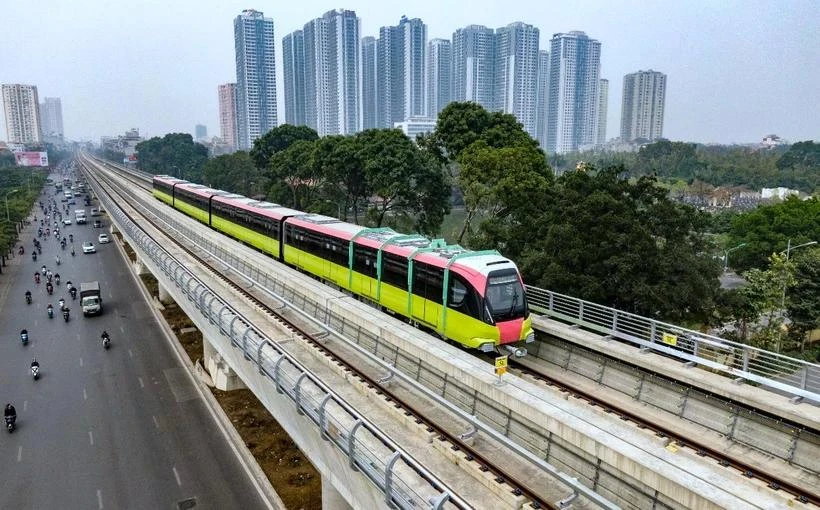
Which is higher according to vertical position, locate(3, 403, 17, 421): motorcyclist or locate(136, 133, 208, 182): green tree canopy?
locate(136, 133, 208, 182): green tree canopy

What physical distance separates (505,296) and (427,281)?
2630 millimetres

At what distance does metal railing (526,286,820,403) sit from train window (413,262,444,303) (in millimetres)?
3954

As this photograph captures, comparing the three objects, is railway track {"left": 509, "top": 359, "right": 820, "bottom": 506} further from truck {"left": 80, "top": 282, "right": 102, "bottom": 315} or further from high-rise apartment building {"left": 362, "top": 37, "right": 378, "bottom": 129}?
high-rise apartment building {"left": 362, "top": 37, "right": 378, "bottom": 129}

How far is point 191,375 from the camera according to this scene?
2541 centimetres

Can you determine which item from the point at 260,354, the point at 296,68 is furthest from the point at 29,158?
the point at 260,354

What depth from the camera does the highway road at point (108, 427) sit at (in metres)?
16.7

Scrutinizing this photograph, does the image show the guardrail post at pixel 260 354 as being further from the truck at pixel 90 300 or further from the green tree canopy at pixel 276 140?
the green tree canopy at pixel 276 140

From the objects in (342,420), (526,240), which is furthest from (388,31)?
(342,420)

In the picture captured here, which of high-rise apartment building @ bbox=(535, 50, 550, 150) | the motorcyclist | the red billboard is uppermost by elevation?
high-rise apartment building @ bbox=(535, 50, 550, 150)

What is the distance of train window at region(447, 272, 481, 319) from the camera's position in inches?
579

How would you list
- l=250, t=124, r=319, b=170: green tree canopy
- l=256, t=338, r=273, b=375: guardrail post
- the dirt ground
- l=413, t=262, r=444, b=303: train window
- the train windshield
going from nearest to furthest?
l=256, t=338, r=273, b=375: guardrail post, the train windshield, l=413, t=262, r=444, b=303: train window, the dirt ground, l=250, t=124, r=319, b=170: green tree canopy

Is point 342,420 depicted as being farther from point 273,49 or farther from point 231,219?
point 273,49

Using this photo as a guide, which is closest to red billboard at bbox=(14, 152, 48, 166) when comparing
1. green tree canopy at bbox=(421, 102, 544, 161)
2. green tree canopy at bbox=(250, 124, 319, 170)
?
green tree canopy at bbox=(250, 124, 319, 170)

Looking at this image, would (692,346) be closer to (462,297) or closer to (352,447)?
(462,297)
